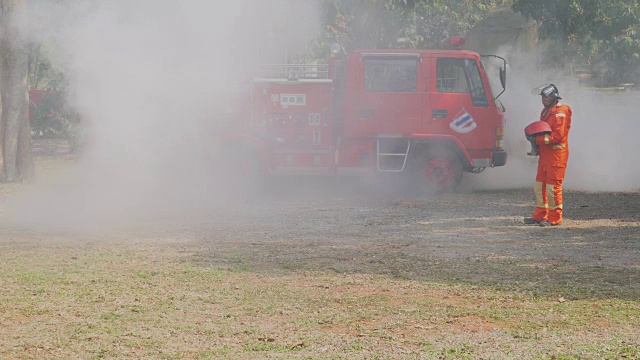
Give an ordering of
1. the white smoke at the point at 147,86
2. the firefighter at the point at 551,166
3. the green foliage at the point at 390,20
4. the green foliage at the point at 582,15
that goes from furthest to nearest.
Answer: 1. the green foliage at the point at 390,20
2. the green foliage at the point at 582,15
3. the white smoke at the point at 147,86
4. the firefighter at the point at 551,166

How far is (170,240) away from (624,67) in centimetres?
3933

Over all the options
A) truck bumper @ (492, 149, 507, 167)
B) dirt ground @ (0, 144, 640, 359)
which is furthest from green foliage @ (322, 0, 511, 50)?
dirt ground @ (0, 144, 640, 359)

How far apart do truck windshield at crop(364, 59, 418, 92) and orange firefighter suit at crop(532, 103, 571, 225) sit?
3.67m

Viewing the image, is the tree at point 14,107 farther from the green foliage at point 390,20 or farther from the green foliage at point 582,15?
the green foliage at point 582,15

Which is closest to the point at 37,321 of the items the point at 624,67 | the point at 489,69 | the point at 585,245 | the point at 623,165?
the point at 585,245

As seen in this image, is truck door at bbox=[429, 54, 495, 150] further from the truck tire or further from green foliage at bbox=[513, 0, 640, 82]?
green foliage at bbox=[513, 0, 640, 82]

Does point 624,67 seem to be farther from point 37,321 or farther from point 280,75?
point 37,321

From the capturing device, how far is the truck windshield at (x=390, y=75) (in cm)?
1602

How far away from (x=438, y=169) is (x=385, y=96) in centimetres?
163

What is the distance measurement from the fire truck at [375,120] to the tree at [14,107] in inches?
185

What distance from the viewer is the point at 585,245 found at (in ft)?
35.2

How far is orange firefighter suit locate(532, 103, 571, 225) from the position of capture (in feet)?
41.2

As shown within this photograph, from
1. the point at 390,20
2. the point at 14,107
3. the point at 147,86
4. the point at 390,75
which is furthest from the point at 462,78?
the point at 390,20

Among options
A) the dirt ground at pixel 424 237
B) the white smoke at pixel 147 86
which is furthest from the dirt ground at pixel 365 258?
the white smoke at pixel 147 86
